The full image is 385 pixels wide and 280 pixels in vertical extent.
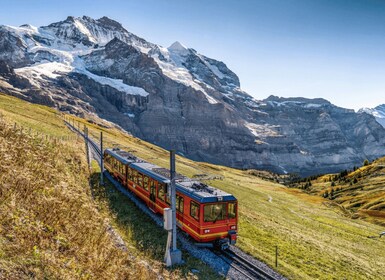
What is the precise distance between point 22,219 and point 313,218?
4393cm

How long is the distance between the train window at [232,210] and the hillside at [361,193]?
146ft

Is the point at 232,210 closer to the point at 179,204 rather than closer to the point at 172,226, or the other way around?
the point at 179,204

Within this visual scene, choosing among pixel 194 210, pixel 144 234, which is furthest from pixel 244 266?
pixel 144 234

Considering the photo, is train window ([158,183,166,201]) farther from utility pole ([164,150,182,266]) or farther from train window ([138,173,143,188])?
utility pole ([164,150,182,266])

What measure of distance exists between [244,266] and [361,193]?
65.5 m

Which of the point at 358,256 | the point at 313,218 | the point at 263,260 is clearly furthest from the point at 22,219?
the point at 313,218

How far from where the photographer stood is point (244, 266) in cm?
1789

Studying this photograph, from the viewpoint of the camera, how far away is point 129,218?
2247cm

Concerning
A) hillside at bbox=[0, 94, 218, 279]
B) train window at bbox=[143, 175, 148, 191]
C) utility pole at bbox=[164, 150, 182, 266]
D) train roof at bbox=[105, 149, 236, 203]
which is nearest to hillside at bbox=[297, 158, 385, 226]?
train roof at bbox=[105, 149, 236, 203]

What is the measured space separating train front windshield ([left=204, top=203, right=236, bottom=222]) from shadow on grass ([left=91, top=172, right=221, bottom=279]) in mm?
2727

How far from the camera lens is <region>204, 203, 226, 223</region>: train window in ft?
61.5

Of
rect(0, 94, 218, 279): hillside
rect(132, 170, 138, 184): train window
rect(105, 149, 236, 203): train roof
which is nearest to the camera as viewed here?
rect(0, 94, 218, 279): hillside

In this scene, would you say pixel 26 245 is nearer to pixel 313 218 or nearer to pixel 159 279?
pixel 159 279

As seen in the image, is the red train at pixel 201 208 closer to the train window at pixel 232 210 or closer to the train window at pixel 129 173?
the train window at pixel 232 210
